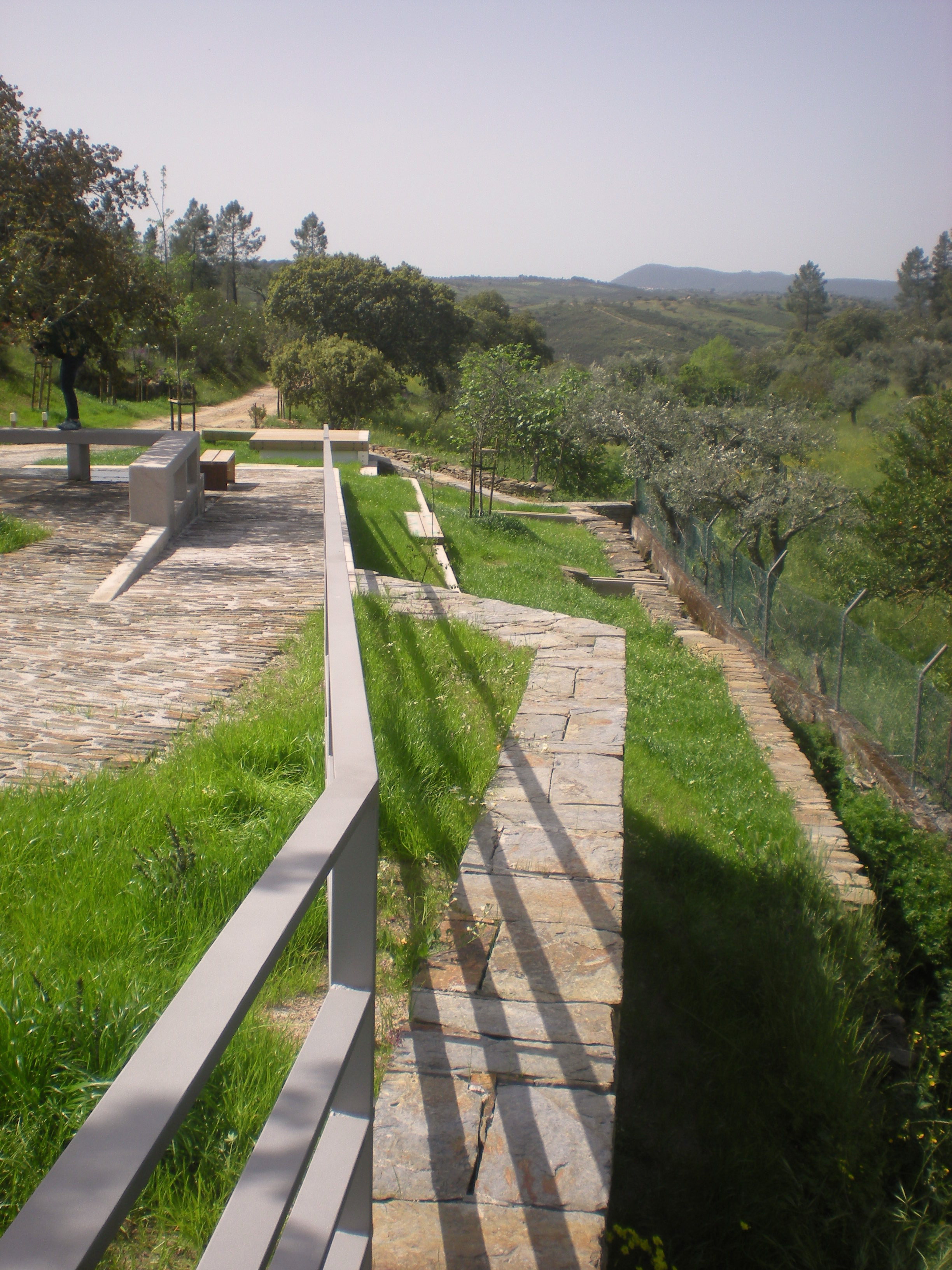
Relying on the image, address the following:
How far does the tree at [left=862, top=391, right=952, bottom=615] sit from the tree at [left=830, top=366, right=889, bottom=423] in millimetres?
29099

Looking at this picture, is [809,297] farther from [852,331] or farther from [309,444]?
[309,444]

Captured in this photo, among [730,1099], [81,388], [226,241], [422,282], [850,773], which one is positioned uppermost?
[226,241]

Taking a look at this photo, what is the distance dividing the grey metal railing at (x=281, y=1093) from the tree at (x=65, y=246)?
41.9 ft

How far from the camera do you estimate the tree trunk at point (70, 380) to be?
1437 cm

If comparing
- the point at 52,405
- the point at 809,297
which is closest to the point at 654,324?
the point at 809,297

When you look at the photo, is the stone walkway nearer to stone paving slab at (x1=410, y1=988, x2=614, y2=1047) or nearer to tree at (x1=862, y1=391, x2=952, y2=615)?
stone paving slab at (x1=410, y1=988, x2=614, y2=1047)

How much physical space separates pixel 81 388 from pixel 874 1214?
116 feet

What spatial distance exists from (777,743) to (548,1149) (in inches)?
268

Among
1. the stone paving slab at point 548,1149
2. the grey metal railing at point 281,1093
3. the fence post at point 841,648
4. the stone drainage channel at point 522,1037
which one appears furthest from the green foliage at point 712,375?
the grey metal railing at point 281,1093

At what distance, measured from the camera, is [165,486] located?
34.0 feet

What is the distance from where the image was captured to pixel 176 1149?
1.91 metres

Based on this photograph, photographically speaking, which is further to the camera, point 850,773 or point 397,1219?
point 850,773

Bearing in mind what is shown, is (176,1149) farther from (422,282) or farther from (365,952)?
(422,282)

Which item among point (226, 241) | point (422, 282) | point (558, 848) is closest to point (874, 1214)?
point (558, 848)
